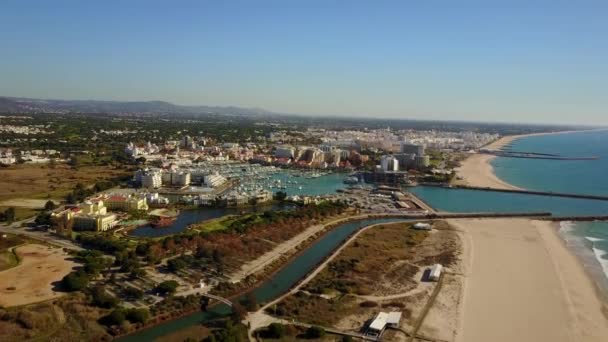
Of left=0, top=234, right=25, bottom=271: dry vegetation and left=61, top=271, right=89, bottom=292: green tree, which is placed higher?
left=61, top=271, right=89, bottom=292: green tree

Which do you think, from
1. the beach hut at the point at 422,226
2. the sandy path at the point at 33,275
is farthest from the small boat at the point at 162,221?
the beach hut at the point at 422,226

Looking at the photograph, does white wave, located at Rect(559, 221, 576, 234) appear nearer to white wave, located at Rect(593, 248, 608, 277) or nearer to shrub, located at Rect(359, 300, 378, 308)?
white wave, located at Rect(593, 248, 608, 277)

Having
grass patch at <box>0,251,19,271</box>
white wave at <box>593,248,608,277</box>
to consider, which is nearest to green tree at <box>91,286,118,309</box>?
grass patch at <box>0,251,19,271</box>

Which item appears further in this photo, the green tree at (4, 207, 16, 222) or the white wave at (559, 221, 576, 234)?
the white wave at (559, 221, 576, 234)

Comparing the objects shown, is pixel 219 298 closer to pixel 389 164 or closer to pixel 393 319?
pixel 393 319

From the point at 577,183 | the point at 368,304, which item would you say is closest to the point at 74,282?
the point at 368,304

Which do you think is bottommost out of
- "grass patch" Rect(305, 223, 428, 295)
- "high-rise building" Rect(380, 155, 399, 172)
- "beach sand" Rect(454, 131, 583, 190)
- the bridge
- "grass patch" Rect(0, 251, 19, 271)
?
"grass patch" Rect(0, 251, 19, 271)
